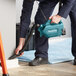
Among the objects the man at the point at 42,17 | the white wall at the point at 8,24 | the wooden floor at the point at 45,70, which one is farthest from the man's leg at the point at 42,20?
the white wall at the point at 8,24

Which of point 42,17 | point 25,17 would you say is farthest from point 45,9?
point 25,17

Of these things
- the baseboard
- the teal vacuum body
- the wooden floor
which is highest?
the teal vacuum body

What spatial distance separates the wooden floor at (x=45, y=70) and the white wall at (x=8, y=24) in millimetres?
A: 231

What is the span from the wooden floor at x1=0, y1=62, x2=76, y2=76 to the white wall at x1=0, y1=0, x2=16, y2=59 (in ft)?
0.76

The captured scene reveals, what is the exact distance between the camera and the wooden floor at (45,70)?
89.7 inches

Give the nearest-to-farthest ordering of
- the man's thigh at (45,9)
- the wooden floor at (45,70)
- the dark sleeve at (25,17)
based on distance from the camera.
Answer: the wooden floor at (45,70), the dark sleeve at (25,17), the man's thigh at (45,9)

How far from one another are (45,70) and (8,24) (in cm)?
63

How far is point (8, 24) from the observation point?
8.36ft

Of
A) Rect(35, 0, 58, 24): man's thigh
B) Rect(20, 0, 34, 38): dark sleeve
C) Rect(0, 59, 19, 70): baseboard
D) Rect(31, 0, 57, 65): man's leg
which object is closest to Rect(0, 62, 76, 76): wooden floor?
Rect(0, 59, 19, 70): baseboard

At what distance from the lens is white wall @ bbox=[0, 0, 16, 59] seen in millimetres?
2494

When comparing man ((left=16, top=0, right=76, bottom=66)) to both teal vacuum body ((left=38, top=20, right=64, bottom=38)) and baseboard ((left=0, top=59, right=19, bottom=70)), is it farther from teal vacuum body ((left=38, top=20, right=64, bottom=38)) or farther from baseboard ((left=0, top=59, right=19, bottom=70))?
baseboard ((left=0, top=59, right=19, bottom=70))

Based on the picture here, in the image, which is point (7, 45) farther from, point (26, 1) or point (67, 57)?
point (67, 57)

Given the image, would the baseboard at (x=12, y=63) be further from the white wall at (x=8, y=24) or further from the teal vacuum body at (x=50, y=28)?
the teal vacuum body at (x=50, y=28)

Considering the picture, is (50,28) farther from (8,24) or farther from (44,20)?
(8,24)
